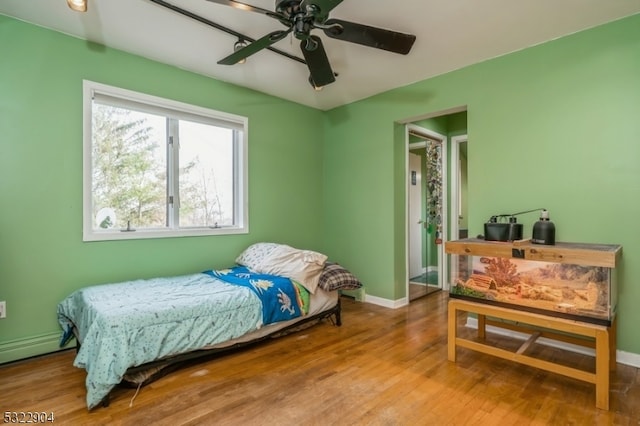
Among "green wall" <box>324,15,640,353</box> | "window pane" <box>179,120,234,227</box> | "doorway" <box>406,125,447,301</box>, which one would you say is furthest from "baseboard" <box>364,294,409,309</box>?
"window pane" <box>179,120,234,227</box>

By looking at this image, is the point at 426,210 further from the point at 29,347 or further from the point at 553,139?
the point at 29,347

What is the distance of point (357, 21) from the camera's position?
93.4 inches

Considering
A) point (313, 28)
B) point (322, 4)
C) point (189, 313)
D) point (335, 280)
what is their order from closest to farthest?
point (322, 4)
point (313, 28)
point (189, 313)
point (335, 280)

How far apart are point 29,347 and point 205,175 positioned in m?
2.00

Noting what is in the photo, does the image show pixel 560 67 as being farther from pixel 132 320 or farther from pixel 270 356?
pixel 132 320

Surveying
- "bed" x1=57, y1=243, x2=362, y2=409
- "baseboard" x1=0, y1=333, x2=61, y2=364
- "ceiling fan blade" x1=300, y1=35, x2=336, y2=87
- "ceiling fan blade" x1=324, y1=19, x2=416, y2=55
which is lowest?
"baseboard" x1=0, y1=333, x2=61, y2=364

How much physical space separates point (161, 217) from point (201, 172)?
2.04ft

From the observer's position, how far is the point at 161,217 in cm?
317

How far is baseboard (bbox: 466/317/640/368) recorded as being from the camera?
2319mm

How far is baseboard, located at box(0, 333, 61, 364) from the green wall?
10.3ft

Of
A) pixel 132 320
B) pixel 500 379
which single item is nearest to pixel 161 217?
pixel 132 320

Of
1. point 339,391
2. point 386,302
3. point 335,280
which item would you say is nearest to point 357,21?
point 335,280

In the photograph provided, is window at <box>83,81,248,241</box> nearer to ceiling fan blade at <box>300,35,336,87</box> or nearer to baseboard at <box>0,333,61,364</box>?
baseboard at <box>0,333,61,364</box>

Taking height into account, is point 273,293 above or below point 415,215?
below
